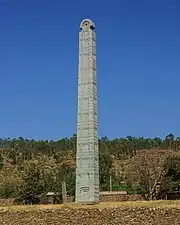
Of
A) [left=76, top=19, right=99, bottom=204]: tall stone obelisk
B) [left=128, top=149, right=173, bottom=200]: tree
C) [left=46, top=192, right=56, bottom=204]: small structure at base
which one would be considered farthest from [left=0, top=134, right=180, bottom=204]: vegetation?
[left=76, top=19, right=99, bottom=204]: tall stone obelisk

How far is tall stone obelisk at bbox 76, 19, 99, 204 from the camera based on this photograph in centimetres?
1493

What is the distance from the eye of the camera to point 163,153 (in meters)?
29.8

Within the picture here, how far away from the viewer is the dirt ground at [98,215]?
11.9 metres

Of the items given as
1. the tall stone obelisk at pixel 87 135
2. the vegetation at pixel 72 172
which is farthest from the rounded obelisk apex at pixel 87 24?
the vegetation at pixel 72 172

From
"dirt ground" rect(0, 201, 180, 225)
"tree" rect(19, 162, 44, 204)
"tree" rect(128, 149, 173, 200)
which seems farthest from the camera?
"tree" rect(128, 149, 173, 200)

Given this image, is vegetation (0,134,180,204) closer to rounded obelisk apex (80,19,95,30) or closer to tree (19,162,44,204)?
tree (19,162,44,204)

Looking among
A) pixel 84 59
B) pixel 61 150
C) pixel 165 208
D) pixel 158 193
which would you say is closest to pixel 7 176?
pixel 61 150

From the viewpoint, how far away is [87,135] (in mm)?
15125

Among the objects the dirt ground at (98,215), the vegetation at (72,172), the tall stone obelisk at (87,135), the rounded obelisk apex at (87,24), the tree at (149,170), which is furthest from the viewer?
the tree at (149,170)

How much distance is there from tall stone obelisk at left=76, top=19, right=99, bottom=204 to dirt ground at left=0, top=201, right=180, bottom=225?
1.75 m

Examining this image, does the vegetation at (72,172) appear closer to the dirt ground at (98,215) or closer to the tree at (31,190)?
the tree at (31,190)

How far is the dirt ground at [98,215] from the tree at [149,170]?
41.6 feet

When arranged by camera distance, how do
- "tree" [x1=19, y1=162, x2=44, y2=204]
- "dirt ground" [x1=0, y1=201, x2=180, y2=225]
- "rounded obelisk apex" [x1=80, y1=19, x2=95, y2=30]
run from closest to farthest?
"dirt ground" [x1=0, y1=201, x2=180, y2=225] < "rounded obelisk apex" [x1=80, y1=19, x2=95, y2=30] < "tree" [x1=19, y1=162, x2=44, y2=204]

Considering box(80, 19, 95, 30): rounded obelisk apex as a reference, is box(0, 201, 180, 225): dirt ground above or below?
below
